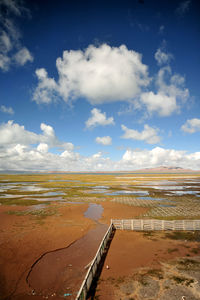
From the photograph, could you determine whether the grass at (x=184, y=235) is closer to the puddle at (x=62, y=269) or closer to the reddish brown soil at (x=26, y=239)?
the puddle at (x=62, y=269)

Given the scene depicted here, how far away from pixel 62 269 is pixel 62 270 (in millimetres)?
214

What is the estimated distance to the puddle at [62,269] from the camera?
13.8 m

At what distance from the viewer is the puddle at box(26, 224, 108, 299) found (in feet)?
45.4

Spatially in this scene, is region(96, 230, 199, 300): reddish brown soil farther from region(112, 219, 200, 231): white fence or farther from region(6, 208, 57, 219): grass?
region(6, 208, 57, 219): grass

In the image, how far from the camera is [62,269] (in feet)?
54.7

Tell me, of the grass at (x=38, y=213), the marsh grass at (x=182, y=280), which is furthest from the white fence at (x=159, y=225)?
the grass at (x=38, y=213)

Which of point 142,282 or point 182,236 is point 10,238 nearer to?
point 142,282

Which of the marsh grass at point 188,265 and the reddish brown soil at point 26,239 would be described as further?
the marsh grass at point 188,265

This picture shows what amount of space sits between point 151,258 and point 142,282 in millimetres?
4822

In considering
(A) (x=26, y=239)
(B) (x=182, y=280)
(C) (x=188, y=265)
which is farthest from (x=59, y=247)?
(C) (x=188, y=265)

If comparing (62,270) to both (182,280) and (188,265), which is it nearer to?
(182,280)

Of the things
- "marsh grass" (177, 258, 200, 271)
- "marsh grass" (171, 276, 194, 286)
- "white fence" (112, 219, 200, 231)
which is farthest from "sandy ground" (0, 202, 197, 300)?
"marsh grass" (171, 276, 194, 286)

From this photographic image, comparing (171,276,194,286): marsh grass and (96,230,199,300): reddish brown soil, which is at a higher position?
(171,276,194,286): marsh grass

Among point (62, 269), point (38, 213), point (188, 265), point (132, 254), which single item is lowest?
point (38, 213)
